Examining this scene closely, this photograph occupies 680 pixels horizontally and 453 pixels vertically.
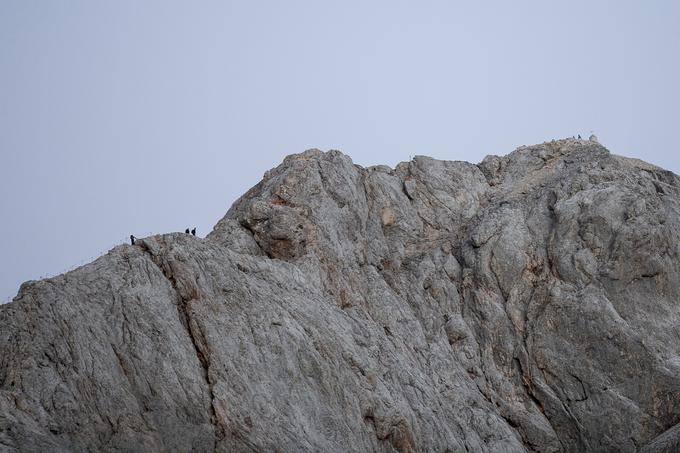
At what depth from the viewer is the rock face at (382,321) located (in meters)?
39.6

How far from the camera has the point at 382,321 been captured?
50.4 m

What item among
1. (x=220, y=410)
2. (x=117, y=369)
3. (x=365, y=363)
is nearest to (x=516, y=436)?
(x=365, y=363)

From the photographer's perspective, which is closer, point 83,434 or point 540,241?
point 83,434

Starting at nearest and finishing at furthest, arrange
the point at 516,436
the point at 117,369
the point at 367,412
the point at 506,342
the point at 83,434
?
the point at 83,434, the point at 117,369, the point at 367,412, the point at 516,436, the point at 506,342

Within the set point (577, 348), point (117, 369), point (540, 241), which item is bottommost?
point (577, 348)

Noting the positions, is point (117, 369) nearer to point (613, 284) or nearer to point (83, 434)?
point (83, 434)

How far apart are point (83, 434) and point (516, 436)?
22266mm

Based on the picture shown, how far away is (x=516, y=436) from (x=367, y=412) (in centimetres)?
944

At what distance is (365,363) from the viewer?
44969 millimetres

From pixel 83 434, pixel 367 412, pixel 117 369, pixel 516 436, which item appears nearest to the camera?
pixel 83 434

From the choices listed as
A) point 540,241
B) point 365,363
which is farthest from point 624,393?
point 365,363

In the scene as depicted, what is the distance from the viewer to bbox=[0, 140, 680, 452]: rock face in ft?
130

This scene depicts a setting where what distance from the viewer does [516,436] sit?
47.9m

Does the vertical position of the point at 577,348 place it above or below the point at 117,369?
below
